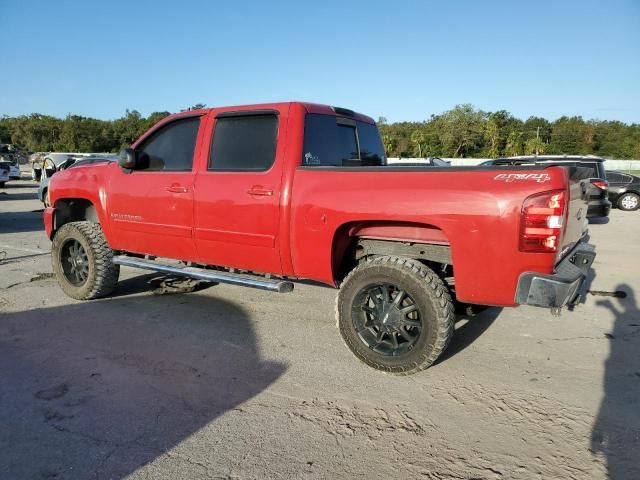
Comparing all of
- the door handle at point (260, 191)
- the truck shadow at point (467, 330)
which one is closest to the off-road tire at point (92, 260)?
the door handle at point (260, 191)

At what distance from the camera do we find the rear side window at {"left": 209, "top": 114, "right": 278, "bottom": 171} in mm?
4102

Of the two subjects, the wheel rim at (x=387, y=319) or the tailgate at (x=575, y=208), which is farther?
the wheel rim at (x=387, y=319)

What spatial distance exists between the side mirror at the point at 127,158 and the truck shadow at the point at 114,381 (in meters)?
1.58

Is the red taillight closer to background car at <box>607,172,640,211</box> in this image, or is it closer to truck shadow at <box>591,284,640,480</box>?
truck shadow at <box>591,284,640,480</box>

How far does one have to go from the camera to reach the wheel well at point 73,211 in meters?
5.64

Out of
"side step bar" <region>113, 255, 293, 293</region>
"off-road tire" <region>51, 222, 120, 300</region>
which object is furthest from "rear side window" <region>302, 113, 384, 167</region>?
"off-road tire" <region>51, 222, 120, 300</region>

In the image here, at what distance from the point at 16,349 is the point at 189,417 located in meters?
2.08

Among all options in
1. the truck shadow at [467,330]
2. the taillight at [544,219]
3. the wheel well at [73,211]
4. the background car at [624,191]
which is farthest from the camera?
the background car at [624,191]

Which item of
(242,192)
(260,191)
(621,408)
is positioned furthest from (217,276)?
(621,408)

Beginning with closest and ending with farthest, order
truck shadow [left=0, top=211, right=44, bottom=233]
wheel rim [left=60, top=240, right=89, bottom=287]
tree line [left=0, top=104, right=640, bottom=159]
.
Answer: wheel rim [left=60, top=240, right=89, bottom=287] → truck shadow [left=0, top=211, right=44, bottom=233] → tree line [left=0, top=104, right=640, bottom=159]

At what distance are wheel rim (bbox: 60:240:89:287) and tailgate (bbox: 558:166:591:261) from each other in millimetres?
4948

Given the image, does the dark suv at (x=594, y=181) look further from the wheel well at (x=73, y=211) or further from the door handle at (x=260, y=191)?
the wheel well at (x=73, y=211)

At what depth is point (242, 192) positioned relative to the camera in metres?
A: 4.07

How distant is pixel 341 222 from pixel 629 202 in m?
17.3
